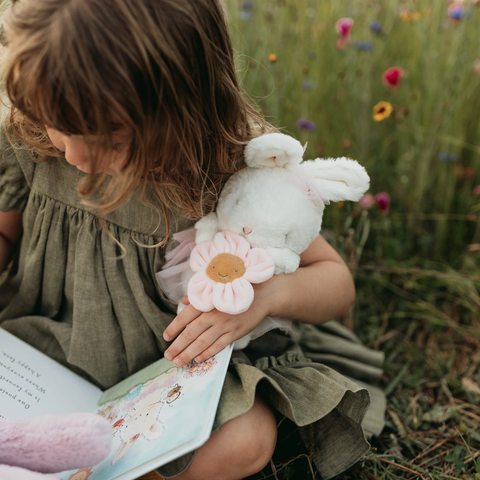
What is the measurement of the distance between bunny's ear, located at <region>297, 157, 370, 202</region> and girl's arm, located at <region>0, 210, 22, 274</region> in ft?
1.92

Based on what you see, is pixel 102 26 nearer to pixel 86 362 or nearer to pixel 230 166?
pixel 230 166

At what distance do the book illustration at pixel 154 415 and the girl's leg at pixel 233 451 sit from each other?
0.07 meters

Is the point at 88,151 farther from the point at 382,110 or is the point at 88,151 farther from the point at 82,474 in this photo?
the point at 382,110

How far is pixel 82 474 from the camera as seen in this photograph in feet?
A: 2.61

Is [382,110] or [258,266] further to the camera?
[382,110]

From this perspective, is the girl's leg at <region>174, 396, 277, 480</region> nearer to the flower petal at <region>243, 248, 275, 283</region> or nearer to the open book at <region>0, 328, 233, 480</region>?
the open book at <region>0, 328, 233, 480</region>

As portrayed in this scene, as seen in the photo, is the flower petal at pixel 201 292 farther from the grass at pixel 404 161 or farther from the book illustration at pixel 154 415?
the grass at pixel 404 161

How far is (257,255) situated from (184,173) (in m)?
0.18

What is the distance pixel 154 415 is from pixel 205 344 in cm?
13

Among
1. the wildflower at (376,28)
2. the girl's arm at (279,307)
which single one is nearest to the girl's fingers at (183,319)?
the girl's arm at (279,307)

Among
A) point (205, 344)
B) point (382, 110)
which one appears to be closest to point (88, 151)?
point (205, 344)

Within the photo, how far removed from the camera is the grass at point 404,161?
1311 millimetres

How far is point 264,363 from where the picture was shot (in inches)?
37.5

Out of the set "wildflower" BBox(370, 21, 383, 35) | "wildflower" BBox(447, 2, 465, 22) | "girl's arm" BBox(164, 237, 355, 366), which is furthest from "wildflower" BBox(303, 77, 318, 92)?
"girl's arm" BBox(164, 237, 355, 366)
